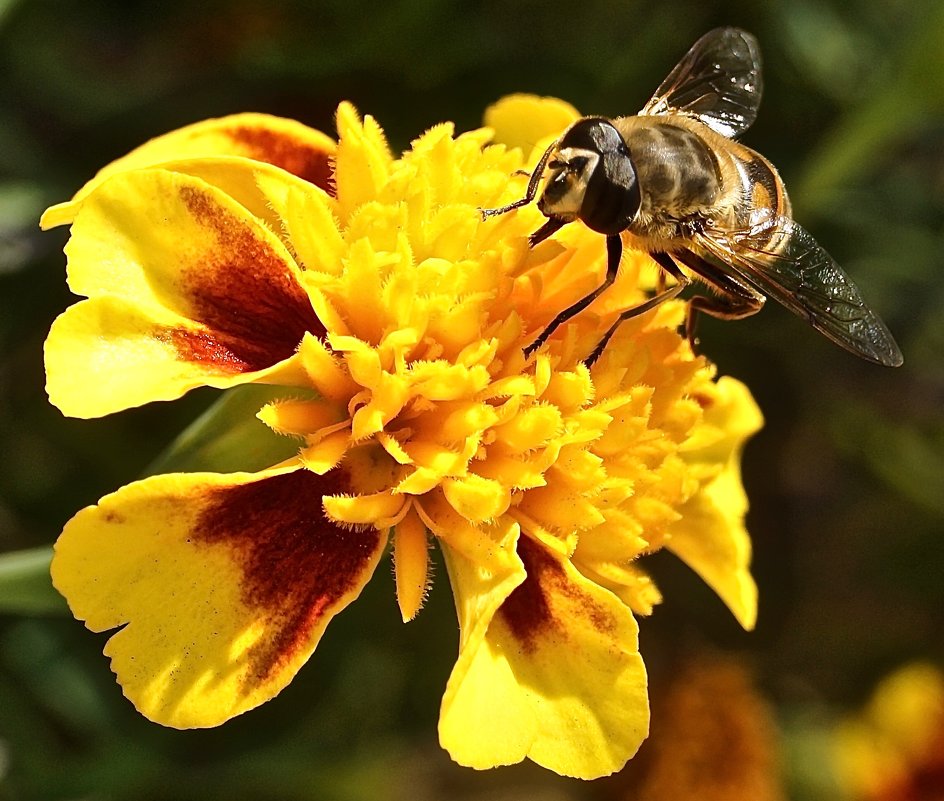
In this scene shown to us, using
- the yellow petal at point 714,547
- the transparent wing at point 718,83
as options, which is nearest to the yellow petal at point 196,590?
the yellow petal at point 714,547

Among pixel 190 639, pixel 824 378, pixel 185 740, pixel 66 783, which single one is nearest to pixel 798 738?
pixel 824 378

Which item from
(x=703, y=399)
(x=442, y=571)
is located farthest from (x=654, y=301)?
(x=442, y=571)

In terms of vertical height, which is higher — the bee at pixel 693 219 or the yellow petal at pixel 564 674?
the bee at pixel 693 219

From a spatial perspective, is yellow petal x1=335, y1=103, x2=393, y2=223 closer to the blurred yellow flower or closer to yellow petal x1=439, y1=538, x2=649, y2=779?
yellow petal x1=439, y1=538, x2=649, y2=779

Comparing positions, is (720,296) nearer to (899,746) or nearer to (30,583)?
(30,583)

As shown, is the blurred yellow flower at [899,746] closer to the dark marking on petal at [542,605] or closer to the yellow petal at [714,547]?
the yellow petal at [714,547]

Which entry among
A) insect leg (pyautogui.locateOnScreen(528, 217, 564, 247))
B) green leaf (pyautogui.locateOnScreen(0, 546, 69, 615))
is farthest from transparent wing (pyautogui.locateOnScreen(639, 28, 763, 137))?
green leaf (pyautogui.locateOnScreen(0, 546, 69, 615))

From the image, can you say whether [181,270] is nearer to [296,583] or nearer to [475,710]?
[296,583]
